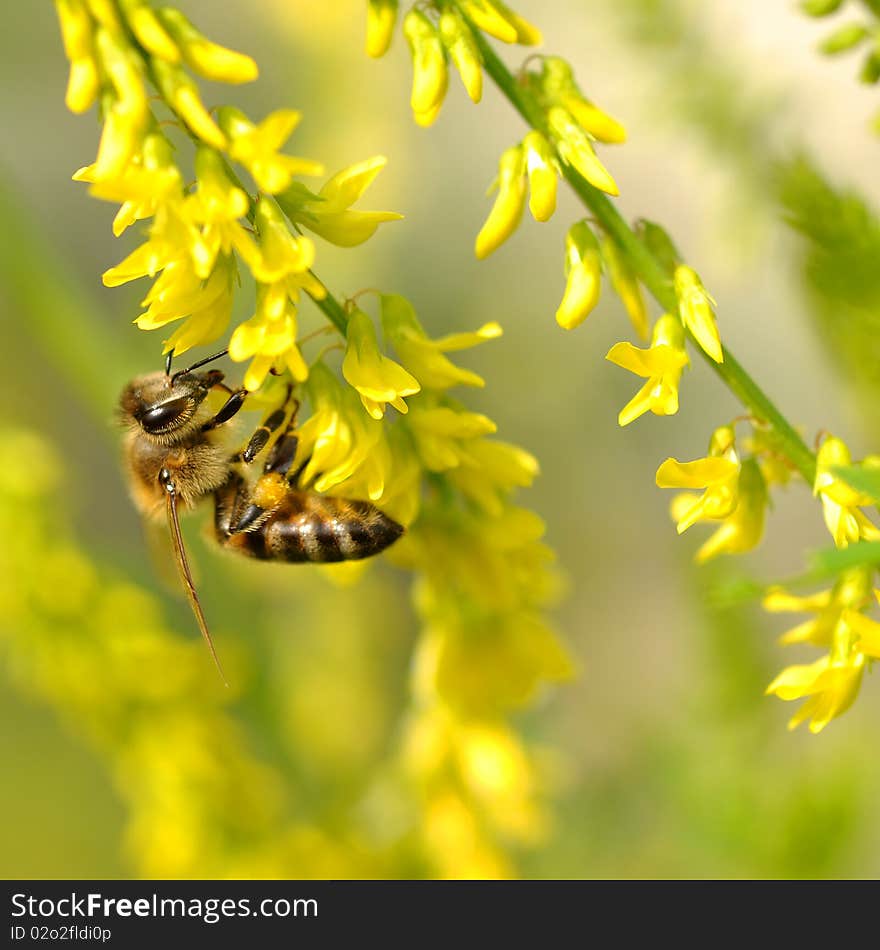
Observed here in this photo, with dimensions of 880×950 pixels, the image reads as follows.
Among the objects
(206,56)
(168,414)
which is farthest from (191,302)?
(168,414)

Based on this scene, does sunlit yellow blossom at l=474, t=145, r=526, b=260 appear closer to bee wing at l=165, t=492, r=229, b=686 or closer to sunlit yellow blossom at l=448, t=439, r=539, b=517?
sunlit yellow blossom at l=448, t=439, r=539, b=517

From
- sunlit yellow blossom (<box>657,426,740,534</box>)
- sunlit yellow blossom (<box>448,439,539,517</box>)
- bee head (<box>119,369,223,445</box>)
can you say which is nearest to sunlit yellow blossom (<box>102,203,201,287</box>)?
sunlit yellow blossom (<box>448,439,539,517</box>)

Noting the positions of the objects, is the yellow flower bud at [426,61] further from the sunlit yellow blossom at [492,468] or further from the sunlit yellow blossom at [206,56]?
the sunlit yellow blossom at [492,468]

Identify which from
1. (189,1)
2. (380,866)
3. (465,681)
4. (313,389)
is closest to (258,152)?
(313,389)

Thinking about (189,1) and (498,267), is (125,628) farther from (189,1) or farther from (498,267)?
(189,1)

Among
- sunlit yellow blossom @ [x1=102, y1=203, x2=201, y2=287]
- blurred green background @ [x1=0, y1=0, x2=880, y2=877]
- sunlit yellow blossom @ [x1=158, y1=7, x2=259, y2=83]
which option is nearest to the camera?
sunlit yellow blossom @ [x1=158, y1=7, x2=259, y2=83]

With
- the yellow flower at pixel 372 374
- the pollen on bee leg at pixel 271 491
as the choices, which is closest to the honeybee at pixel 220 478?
the pollen on bee leg at pixel 271 491
